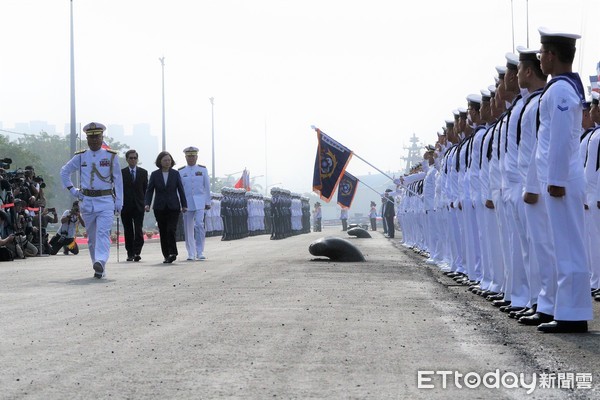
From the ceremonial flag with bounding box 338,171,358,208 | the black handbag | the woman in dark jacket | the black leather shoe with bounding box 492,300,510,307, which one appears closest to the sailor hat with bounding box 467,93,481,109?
the black leather shoe with bounding box 492,300,510,307

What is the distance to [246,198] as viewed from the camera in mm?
54125

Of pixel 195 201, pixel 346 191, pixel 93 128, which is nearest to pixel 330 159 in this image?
pixel 195 201

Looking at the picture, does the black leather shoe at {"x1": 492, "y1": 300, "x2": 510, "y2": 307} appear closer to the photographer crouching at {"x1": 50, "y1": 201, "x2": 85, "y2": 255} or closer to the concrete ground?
the concrete ground

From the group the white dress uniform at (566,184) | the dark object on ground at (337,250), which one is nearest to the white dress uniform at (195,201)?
the dark object on ground at (337,250)

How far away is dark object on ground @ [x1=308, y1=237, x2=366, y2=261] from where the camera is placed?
20.8 meters

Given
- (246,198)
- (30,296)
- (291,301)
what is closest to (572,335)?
(291,301)

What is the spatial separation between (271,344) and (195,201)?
53.2 ft

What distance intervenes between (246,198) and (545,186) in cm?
4516

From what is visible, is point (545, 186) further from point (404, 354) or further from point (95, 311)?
point (95, 311)

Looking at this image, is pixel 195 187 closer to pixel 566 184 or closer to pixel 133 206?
pixel 133 206

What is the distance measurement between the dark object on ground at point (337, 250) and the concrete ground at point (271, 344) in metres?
6.75

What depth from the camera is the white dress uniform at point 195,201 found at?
2348cm

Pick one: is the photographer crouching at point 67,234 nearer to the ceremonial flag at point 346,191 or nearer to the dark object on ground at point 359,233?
the dark object on ground at point 359,233

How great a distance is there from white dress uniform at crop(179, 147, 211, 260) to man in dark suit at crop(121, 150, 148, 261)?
2.91ft
